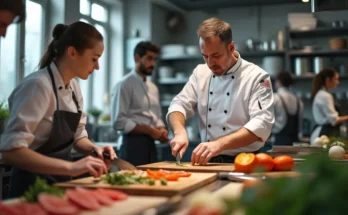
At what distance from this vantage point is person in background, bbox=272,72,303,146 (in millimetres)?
5707

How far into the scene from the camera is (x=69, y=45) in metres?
1.90

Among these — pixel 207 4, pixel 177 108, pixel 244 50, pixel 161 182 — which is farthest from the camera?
pixel 244 50

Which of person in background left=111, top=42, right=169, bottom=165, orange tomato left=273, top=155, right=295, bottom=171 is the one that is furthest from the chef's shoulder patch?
person in background left=111, top=42, right=169, bottom=165

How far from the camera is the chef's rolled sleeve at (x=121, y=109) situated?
12.6 feet

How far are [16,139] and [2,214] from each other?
53 centimetres

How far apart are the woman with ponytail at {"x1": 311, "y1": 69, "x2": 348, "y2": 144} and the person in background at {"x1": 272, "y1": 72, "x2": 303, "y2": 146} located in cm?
33

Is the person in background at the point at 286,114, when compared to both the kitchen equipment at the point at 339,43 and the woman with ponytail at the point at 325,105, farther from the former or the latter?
the kitchen equipment at the point at 339,43

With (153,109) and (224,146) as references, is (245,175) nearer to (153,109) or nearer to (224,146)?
(224,146)

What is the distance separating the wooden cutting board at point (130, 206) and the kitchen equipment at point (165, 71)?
548 cm

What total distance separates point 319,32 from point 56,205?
601cm

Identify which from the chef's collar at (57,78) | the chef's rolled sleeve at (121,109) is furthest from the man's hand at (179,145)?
the chef's rolled sleeve at (121,109)

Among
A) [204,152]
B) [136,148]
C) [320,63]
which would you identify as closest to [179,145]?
[204,152]

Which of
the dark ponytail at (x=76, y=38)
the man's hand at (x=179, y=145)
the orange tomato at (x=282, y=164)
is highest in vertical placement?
the dark ponytail at (x=76, y=38)

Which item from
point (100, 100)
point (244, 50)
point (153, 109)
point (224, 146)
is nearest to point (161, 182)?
point (224, 146)
